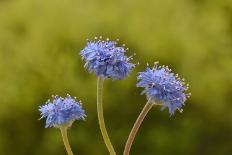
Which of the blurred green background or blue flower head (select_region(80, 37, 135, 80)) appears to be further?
the blurred green background

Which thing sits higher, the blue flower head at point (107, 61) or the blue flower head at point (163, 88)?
the blue flower head at point (107, 61)

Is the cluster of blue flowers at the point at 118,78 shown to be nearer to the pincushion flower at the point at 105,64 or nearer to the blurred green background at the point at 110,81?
the pincushion flower at the point at 105,64

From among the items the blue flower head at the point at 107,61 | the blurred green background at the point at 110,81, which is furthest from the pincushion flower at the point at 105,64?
the blurred green background at the point at 110,81

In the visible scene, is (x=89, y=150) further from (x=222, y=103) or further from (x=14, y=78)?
(x=222, y=103)

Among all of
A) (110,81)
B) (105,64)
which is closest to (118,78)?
(105,64)

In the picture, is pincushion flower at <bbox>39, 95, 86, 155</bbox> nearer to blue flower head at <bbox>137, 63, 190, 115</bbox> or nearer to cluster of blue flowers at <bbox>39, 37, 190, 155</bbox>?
cluster of blue flowers at <bbox>39, 37, 190, 155</bbox>

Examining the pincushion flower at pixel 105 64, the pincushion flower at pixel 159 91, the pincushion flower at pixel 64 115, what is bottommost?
the pincushion flower at pixel 159 91

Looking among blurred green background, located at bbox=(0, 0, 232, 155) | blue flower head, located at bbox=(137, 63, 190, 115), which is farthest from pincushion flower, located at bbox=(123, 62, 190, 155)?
blurred green background, located at bbox=(0, 0, 232, 155)
